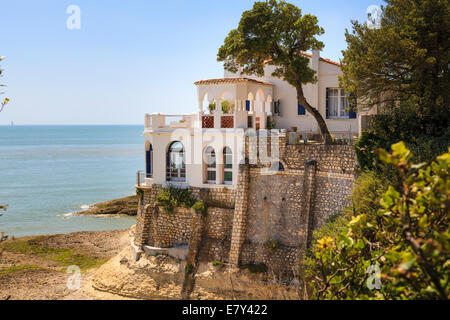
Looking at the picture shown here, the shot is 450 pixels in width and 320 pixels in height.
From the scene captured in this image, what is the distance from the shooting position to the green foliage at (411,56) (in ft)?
56.2

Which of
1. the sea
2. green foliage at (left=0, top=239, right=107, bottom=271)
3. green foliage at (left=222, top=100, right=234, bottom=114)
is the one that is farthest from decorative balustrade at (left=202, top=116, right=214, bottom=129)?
the sea

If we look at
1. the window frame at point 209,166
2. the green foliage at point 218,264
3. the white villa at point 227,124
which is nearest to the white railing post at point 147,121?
the white villa at point 227,124

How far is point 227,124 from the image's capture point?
78.0 feet

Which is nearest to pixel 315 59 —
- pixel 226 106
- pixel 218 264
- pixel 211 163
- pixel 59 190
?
pixel 226 106

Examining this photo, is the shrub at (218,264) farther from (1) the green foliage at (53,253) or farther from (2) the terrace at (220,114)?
(1) the green foliage at (53,253)

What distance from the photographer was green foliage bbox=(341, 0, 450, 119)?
17.1 meters

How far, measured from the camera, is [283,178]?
2192 centimetres

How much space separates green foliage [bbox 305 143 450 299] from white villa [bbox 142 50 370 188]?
1391cm

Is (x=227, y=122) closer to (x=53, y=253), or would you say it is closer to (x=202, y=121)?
(x=202, y=121)

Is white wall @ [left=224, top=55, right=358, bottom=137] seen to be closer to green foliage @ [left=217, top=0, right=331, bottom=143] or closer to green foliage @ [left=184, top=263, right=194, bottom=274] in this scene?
green foliage @ [left=217, top=0, right=331, bottom=143]

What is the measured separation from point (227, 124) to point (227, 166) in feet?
7.31
